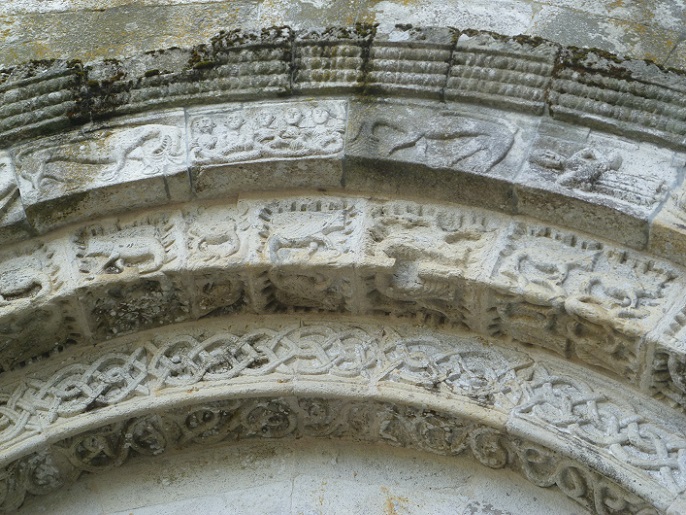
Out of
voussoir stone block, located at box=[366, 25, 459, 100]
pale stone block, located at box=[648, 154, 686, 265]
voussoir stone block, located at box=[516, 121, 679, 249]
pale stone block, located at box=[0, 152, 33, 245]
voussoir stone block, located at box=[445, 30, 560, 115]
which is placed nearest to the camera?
pale stone block, located at box=[648, 154, 686, 265]

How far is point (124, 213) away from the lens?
4.48 metres

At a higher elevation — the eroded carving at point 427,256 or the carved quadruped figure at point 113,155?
the carved quadruped figure at point 113,155

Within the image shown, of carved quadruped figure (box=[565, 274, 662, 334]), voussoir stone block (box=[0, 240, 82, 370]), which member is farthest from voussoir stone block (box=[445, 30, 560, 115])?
voussoir stone block (box=[0, 240, 82, 370])

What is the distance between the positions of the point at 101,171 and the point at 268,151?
2.44 ft

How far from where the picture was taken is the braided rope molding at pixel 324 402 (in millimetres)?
3801

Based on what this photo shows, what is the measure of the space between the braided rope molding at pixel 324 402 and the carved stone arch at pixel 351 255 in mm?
11

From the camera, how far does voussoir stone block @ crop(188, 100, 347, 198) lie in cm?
442

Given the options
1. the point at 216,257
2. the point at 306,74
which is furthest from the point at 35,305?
the point at 306,74

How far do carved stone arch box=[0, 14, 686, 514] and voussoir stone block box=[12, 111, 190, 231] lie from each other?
0.01 meters

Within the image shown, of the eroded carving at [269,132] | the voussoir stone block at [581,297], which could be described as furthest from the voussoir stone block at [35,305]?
the voussoir stone block at [581,297]

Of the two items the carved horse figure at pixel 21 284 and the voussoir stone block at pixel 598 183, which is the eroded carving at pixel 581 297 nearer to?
the voussoir stone block at pixel 598 183

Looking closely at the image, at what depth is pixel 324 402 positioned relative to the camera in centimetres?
407

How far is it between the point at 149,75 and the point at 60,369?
1.42m

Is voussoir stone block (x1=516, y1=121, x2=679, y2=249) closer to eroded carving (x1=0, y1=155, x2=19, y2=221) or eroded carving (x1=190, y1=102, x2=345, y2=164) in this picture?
eroded carving (x1=190, y1=102, x2=345, y2=164)
